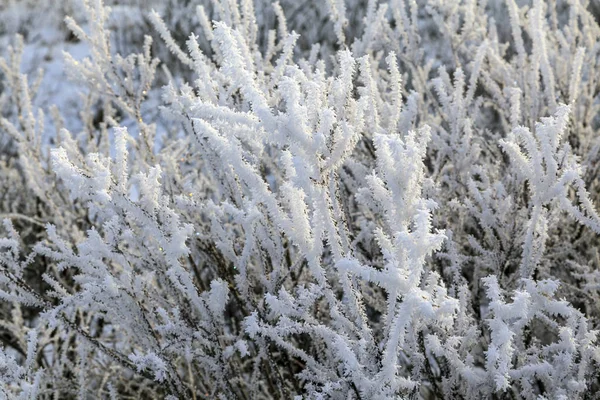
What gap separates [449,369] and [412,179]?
62cm

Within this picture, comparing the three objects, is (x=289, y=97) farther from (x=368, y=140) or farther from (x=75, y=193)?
(x=368, y=140)

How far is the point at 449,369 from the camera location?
1.51m

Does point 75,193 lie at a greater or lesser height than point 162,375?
greater

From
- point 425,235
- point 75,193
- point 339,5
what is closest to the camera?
point 425,235

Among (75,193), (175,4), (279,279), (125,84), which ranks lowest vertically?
(75,193)

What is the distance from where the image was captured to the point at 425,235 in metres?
1.00

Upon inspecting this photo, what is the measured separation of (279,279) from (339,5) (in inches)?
48.6

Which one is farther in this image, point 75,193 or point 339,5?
point 339,5

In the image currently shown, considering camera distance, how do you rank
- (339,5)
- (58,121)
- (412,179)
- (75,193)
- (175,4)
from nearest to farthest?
1. (412,179)
2. (75,193)
3. (339,5)
4. (58,121)
5. (175,4)

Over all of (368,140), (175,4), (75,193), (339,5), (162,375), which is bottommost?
(162,375)

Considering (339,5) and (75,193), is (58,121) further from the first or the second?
(75,193)

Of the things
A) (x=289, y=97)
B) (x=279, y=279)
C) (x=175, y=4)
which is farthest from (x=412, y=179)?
(x=175, y=4)

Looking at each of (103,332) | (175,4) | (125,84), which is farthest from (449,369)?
(175,4)

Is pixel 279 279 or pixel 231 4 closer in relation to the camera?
pixel 279 279
